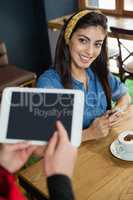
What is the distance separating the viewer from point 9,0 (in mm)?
3596

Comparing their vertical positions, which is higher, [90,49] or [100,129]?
[90,49]

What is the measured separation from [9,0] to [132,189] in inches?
122

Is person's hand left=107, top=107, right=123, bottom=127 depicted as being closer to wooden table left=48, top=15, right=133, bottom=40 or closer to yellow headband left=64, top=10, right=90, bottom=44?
yellow headband left=64, top=10, right=90, bottom=44

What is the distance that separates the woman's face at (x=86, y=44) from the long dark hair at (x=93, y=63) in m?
0.02

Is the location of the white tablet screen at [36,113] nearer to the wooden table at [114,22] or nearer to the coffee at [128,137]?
the coffee at [128,137]

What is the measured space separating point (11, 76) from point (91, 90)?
1678mm

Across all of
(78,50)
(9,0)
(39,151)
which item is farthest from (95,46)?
(9,0)

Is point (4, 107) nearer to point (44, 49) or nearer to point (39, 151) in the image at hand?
point (39, 151)

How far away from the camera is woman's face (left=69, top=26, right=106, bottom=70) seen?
4.80 ft

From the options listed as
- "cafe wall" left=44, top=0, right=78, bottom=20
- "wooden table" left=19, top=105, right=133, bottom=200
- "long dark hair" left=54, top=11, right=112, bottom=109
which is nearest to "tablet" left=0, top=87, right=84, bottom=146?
"wooden table" left=19, top=105, right=133, bottom=200

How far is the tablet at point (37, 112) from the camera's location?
33.0 inches

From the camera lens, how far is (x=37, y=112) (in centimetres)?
88

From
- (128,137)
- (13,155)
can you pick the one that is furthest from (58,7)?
(13,155)

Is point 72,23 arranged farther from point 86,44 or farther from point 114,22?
point 114,22
